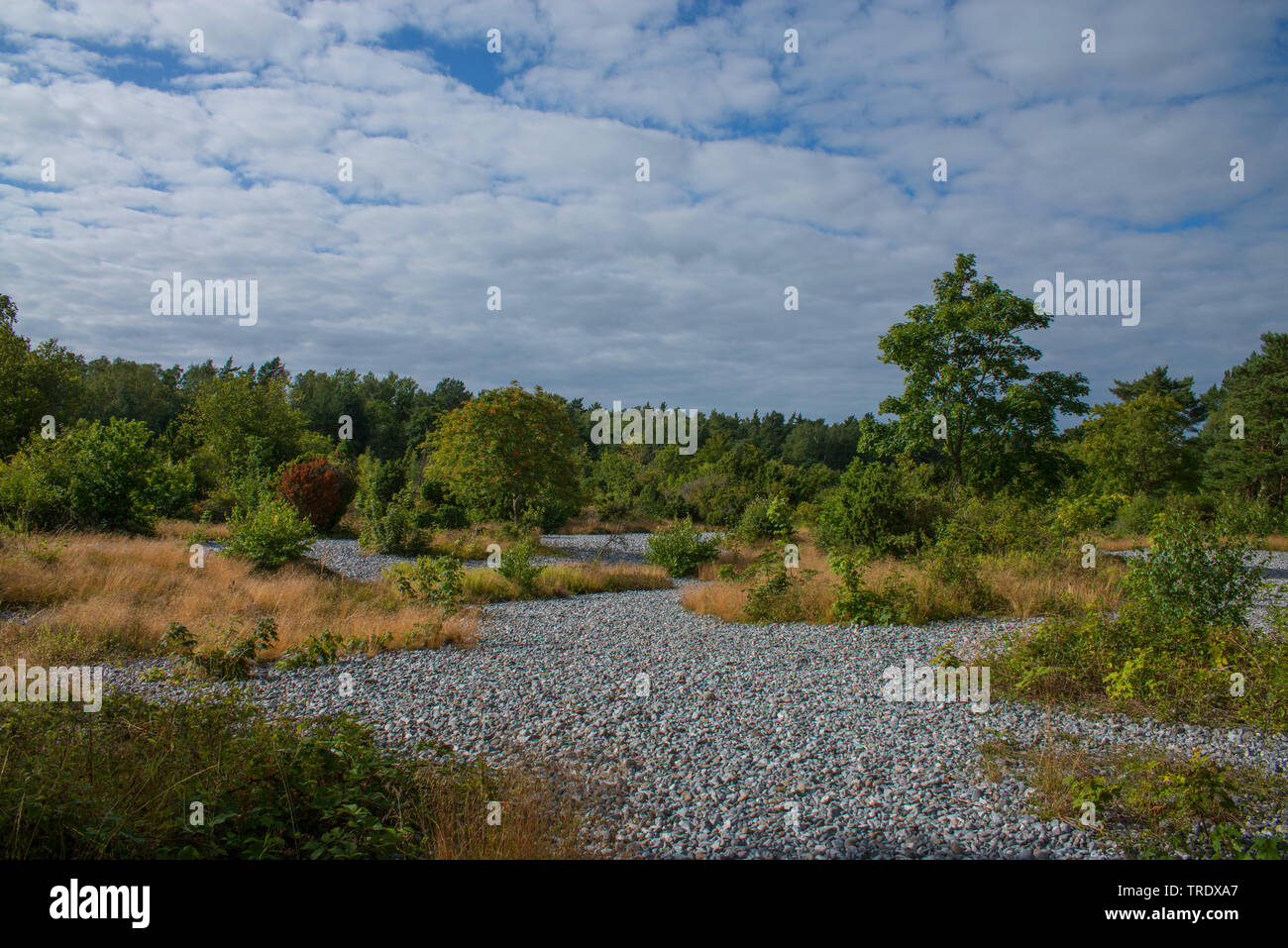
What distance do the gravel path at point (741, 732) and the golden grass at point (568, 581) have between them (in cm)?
355

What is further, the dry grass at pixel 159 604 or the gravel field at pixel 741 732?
the dry grass at pixel 159 604

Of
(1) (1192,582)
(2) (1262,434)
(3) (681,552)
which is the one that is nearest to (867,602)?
(1) (1192,582)

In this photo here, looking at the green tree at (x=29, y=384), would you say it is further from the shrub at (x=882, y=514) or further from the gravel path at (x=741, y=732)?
the shrub at (x=882, y=514)

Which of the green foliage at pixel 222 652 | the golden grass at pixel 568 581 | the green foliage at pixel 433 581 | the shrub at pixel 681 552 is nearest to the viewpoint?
the green foliage at pixel 222 652

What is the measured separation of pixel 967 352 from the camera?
20.8 m

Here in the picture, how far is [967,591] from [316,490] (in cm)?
1506

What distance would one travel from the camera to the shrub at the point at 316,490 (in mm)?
17938

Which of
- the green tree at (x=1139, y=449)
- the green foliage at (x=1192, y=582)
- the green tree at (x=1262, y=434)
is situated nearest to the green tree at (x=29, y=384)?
the green foliage at (x=1192, y=582)

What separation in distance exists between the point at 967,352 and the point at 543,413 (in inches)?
474

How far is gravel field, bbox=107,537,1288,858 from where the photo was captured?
364 cm

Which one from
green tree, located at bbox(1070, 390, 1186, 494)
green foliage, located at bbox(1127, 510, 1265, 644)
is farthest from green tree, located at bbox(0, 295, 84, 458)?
green tree, located at bbox(1070, 390, 1186, 494)

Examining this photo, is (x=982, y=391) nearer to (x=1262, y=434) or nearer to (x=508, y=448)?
(x=508, y=448)

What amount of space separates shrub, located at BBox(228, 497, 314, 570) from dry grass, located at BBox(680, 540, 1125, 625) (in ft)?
21.0
